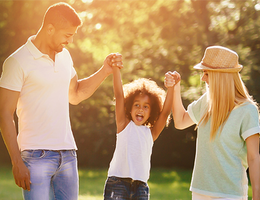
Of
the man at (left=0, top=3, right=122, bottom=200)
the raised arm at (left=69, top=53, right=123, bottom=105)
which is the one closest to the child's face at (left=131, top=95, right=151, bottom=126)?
the raised arm at (left=69, top=53, right=123, bottom=105)

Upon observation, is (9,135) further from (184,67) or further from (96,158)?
(96,158)

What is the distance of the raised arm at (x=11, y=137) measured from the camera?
247 cm

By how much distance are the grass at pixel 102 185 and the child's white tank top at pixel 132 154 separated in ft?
13.2

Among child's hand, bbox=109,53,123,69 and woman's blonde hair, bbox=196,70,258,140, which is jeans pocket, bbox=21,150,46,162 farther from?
woman's blonde hair, bbox=196,70,258,140

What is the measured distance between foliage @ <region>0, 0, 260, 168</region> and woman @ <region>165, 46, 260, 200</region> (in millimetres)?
4708

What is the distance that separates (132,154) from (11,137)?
0.95 meters

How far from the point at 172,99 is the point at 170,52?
18.3ft

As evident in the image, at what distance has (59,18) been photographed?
274cm

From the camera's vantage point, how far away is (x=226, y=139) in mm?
2578

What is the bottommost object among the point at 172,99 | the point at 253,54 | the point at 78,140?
the point at 78,140

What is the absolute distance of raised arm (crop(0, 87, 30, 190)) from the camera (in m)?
2.47

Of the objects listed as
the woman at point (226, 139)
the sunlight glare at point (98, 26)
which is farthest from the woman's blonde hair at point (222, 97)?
the sunlight glare at point (98, 26)

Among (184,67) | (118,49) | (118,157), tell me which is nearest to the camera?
(118,157)

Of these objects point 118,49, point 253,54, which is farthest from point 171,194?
point 118,49
